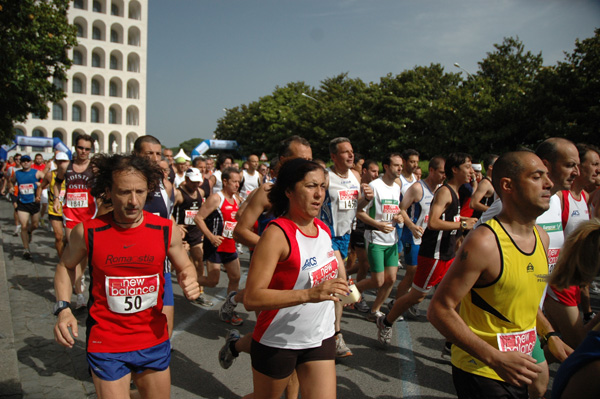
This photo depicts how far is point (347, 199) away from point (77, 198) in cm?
421

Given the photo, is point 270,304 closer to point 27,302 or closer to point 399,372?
point 399,372

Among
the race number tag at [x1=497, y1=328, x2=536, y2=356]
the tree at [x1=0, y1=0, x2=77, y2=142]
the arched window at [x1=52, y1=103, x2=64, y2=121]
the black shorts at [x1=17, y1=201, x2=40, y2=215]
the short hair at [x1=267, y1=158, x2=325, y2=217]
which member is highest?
the arched window at [x1=52, y1=103, x2=64, y2=121]

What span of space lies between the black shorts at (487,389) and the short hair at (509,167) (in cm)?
101

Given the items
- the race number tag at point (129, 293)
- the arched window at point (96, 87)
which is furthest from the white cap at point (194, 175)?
the arched window at point (96, 87)

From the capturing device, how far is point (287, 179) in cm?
309

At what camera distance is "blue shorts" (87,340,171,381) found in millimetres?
2758

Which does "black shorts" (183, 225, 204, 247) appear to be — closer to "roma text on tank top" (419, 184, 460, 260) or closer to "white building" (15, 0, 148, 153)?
"roma text on tank top" (419, 184, 460, 260)

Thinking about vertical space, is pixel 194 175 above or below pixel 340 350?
above

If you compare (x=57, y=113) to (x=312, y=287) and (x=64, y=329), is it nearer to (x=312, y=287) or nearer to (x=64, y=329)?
(x=64, y=329)

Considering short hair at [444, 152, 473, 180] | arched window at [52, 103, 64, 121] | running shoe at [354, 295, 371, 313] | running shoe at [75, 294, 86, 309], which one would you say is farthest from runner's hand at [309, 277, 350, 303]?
arched window at [52, 103, 64, 121]

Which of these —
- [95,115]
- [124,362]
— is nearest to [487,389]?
[124,362]

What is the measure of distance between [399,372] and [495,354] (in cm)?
245

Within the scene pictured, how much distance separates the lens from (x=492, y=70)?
42.9 metres

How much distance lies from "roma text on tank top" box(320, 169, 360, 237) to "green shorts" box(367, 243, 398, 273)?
0.69m
